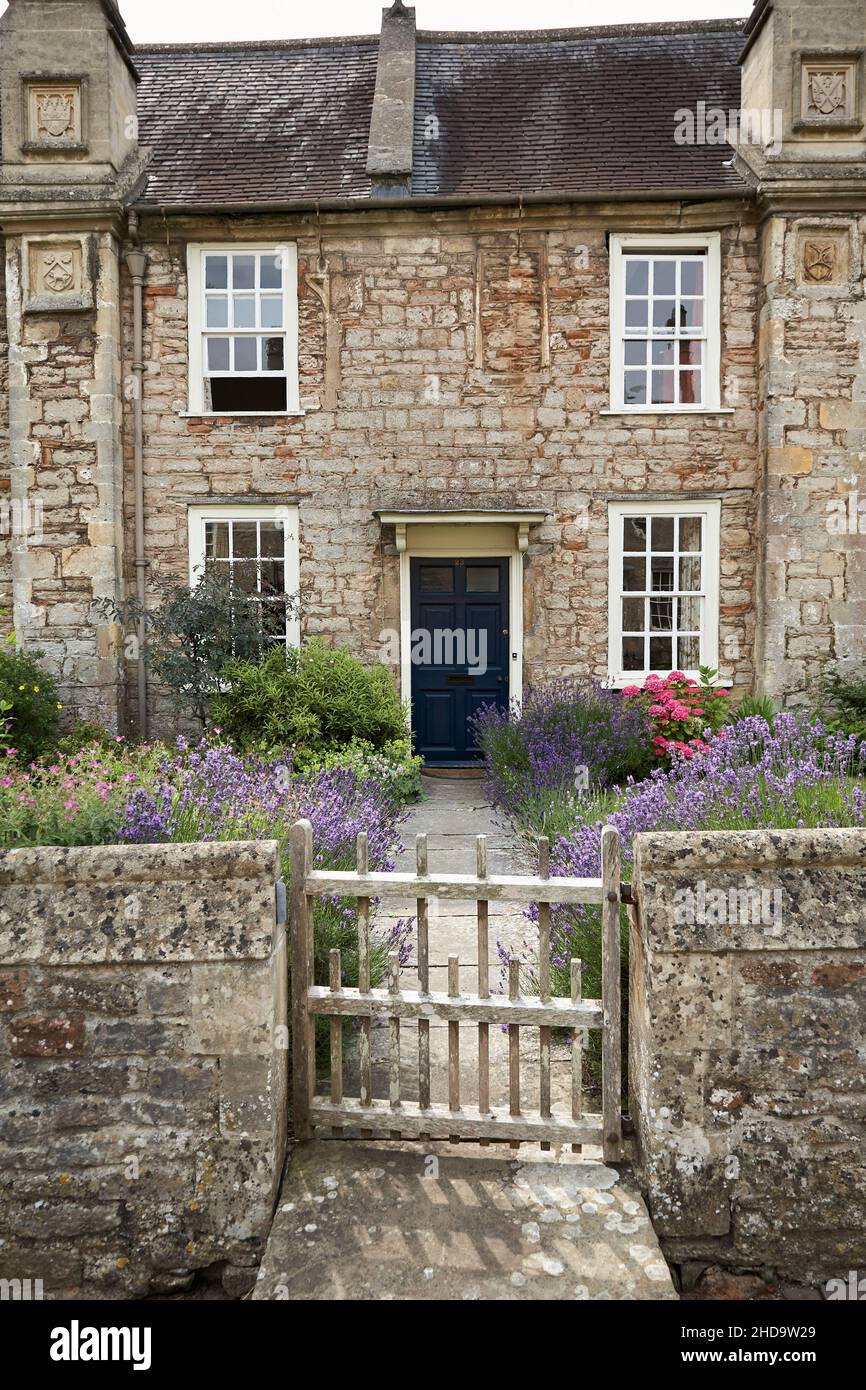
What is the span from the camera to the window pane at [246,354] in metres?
10.1

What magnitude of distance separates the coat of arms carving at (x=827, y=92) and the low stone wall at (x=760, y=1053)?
9727 millimetres

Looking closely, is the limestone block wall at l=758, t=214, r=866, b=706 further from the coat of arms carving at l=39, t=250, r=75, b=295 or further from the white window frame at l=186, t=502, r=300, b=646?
the coat of arms carving at l=39, t=250, r=75, b=295

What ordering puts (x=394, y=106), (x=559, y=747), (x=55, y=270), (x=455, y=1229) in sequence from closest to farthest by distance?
(x=455, y=1229), (x=559, y=747), (x=55, y=270), (x=394, y=106)

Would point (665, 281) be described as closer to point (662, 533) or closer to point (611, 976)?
point (662, 533)

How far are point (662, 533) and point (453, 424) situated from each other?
2.63m

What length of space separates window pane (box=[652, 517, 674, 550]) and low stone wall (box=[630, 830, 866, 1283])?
7.71 metres

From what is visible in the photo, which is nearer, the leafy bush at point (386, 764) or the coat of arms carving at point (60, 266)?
the leafy bush at point (386, 764)

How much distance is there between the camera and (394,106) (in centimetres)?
1071

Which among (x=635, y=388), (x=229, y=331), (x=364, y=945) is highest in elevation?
(x=229, y=331)

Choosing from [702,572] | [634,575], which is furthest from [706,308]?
[634,575]

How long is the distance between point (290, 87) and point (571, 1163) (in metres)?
13.1

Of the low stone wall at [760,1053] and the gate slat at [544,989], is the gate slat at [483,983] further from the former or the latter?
the low stone wall at [760,1053]

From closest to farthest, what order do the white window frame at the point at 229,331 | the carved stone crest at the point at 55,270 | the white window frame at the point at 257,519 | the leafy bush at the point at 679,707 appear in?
the leafy bush at the point at 679,707, the carved stone crest at the point at 55,270, the white window frame at the point at 229,331, the white window frame at the point at 257,519

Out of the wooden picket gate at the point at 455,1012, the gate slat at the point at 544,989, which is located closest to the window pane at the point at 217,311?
the wooden picket gate at the point at 455,1012
